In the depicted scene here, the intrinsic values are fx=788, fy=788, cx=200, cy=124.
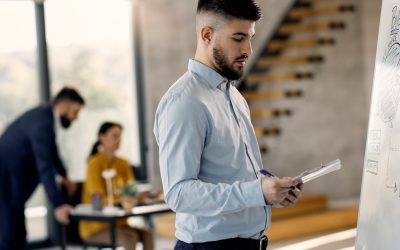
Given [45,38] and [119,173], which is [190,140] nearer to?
[119,173]

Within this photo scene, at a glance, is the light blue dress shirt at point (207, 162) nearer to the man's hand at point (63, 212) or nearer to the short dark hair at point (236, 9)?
the short dark hair at point (236, 9)

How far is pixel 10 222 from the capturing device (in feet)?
16.6

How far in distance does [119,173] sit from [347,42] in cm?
490

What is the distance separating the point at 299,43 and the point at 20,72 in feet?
11.5

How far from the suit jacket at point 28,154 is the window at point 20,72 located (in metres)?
2.66

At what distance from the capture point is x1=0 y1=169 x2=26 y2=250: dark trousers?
5000 mm

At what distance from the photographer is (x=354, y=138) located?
9953mm

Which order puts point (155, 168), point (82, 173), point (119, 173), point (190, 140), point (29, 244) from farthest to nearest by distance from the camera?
point (155, 168) → point (82, 173) → point (29, 244) → point (119, 173) → point (190, 140)

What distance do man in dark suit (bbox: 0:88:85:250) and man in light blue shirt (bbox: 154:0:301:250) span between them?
9.33 feet

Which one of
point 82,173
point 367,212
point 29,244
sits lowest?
point 29,244

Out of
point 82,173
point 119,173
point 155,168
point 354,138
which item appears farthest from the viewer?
point 354,138

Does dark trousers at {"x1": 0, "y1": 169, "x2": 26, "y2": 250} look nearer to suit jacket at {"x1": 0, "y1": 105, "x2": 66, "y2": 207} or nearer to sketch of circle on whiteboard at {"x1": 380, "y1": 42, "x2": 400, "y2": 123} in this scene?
suit jacket at {"x1": 0, "y1": 105, "x2": 66, "y2": 207}

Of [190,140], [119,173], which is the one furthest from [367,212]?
[119,173]

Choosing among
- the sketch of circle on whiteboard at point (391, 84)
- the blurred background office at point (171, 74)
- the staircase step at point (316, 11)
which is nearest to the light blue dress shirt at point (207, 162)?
the sketch of circle on whiteboard at point (391, 84)
